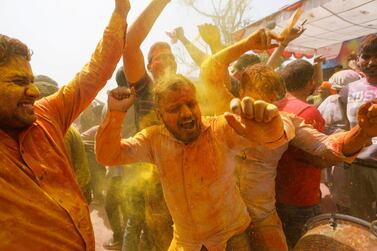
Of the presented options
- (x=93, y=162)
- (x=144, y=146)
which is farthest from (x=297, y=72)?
(x=93, y=162)

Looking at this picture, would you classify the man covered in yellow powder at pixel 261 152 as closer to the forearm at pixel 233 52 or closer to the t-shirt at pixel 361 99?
the forearm at pixel 233 52

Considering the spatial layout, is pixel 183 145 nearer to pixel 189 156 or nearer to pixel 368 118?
pixel 189 156

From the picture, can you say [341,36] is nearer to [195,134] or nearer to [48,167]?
[195,134]

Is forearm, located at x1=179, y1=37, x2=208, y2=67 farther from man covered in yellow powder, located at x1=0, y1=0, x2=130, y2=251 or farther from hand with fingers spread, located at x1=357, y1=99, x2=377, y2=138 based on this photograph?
hand with fingers spread, located at x1=357, y1=99, x2=377, y2=138

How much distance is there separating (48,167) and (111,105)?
0.56 metres

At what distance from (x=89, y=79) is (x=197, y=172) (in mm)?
1077

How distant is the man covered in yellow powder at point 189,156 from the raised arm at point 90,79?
1.10 ft

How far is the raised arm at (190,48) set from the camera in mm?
3559

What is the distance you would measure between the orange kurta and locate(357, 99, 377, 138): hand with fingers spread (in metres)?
0.72

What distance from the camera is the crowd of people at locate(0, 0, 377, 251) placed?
188 centimetres

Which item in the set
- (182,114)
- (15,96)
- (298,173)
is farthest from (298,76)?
(15,96)

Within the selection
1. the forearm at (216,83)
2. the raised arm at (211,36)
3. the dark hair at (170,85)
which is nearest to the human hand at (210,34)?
the raised arm at (211,36)

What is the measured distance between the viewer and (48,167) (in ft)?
6.45

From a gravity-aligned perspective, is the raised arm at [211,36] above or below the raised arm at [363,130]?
above
